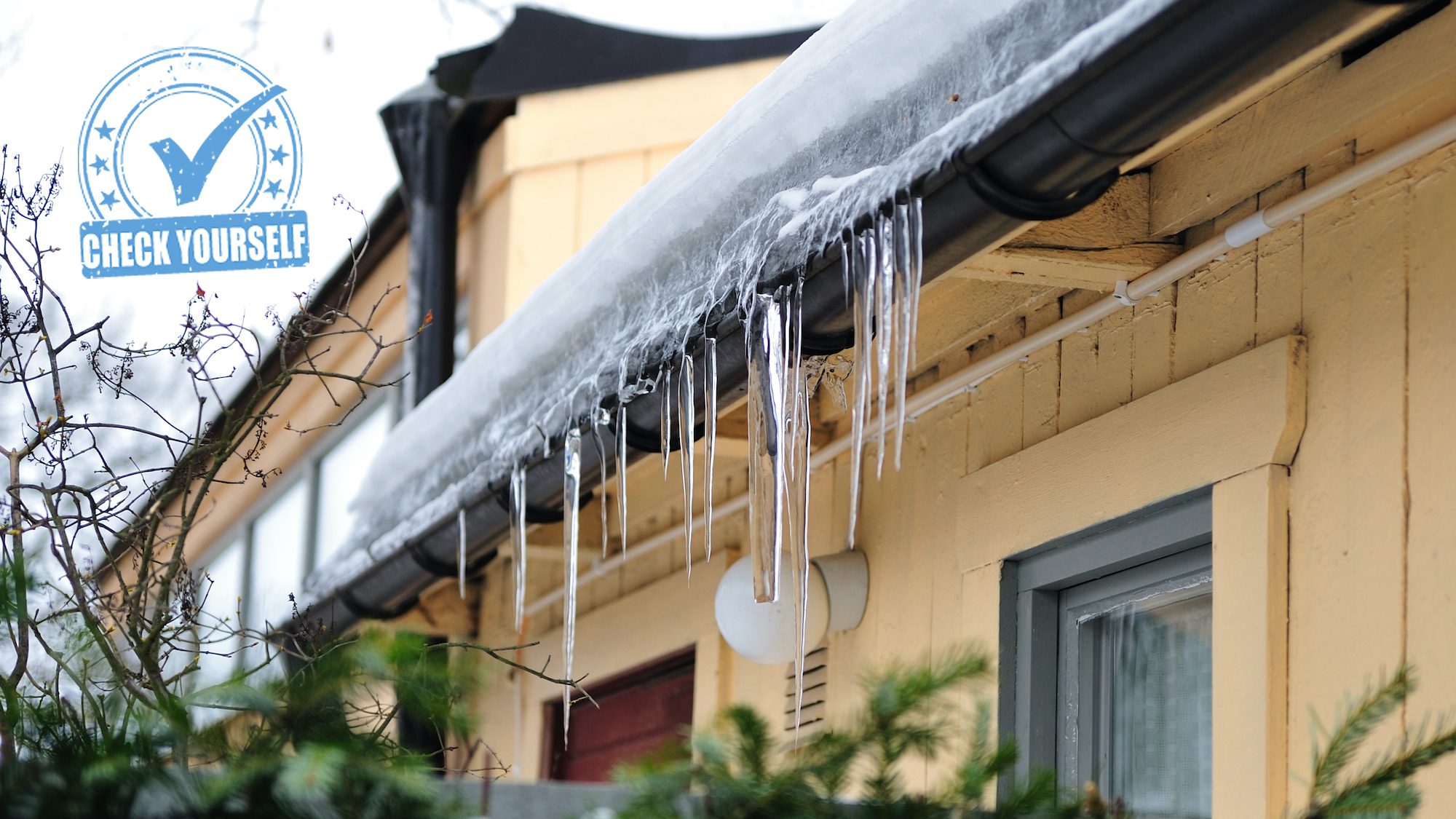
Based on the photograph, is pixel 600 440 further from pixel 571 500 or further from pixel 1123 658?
pixel 1123 658

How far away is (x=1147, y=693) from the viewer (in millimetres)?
3400

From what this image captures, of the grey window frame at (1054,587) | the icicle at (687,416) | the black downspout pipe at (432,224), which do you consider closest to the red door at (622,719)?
the grey window frame at (1054,587)

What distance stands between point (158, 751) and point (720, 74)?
21.3ft

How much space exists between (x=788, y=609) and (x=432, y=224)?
402cm

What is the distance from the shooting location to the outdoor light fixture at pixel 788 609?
13.9 ft

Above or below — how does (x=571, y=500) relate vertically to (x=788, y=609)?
above

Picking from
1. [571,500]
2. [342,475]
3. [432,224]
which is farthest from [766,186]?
[342,475]

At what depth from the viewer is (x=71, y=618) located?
10.7ft

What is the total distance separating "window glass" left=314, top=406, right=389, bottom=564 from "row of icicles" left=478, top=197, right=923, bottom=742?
460cm

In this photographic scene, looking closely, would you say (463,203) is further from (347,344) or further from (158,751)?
(158,751)

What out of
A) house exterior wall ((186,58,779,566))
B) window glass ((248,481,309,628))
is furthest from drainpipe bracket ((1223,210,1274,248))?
window glass ((248,481,309,628))

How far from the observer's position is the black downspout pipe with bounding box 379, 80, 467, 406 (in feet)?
25.0

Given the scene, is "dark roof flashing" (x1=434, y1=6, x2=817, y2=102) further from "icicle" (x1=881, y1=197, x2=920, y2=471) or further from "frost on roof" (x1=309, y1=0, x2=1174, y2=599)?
"icicle" (x1=881, y1=197, x2=920, y2=471)

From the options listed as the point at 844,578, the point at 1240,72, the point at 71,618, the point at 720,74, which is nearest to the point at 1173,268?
the point at 1240,72
